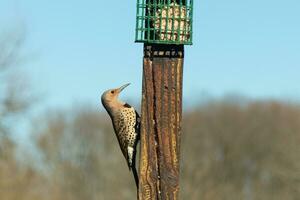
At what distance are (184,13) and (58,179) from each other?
46159mm

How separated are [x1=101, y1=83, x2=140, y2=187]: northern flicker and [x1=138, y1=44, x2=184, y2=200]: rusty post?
53.7 inches

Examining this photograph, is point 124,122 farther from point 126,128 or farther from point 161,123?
point 161,123

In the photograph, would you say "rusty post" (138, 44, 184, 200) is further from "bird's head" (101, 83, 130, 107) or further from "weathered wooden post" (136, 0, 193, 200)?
"bird's head" (101, 83, 130, 107)

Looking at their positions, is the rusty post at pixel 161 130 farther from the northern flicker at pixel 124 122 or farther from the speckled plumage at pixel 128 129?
the speckled plumage at pixel 128 129

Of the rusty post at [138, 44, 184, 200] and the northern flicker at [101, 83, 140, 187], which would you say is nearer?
the rusty post at [138, 44, 184, 200]

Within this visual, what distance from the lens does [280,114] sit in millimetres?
64750

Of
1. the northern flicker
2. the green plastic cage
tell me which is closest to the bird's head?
the northern flicker

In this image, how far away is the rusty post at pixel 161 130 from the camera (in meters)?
7.47

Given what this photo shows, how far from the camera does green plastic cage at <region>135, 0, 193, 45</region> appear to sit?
7.91m

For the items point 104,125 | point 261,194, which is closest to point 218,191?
point 261,194

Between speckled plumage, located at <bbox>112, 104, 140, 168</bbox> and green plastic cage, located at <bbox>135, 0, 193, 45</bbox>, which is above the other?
green plastic cage, located at <bbox>135, 0, 193, 45</bbox>

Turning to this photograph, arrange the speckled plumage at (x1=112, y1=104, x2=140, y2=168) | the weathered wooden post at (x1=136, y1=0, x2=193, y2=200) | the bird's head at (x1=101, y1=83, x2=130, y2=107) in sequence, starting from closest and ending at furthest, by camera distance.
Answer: the weathered wooden post at (x1=136, y1=0, x2=193, y2=200) < the speckled plumage at (x1=112, y1=104, x2=140, y2=168) < the bird's head at (x1=101, y1=83, x2=130, y2=107)

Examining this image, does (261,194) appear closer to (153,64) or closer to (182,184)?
(182,184)

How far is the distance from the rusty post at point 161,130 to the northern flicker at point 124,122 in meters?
1.36
